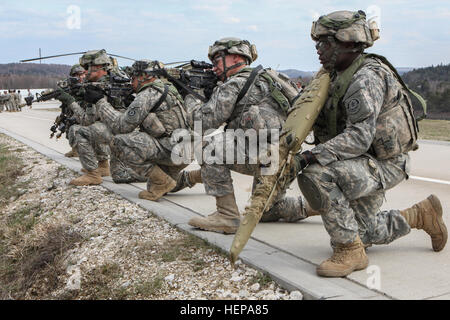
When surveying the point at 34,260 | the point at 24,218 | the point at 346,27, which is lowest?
the point at 24,218

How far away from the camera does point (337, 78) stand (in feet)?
12.7

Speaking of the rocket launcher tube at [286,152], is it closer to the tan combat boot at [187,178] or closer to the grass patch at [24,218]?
the tan combat boot at [187,178]

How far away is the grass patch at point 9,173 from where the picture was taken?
8.29 metres

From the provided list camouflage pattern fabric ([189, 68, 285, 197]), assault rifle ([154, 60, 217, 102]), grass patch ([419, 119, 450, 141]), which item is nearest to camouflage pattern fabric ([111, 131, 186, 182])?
assault rifle ([154, 60, 217, 102])

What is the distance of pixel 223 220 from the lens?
4.89 metres

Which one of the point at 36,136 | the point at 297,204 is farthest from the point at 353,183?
the point at 36,136

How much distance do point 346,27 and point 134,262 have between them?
8.03 feet

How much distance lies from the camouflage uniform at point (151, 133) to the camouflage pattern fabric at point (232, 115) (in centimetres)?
162

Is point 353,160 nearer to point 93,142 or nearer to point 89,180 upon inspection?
point 89,180

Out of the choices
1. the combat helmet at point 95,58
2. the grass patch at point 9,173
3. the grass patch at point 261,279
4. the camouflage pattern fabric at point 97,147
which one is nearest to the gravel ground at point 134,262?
the grass patch at point 261,279

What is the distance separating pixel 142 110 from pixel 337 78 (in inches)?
119

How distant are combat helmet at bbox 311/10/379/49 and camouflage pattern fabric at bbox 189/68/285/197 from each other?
3.73 feet

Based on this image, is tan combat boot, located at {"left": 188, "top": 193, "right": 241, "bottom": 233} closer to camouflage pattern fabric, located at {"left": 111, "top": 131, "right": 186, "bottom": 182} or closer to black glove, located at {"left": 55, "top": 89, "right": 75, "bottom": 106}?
camouflage pattern fabric, located at {"left": 111, "top": 131, "right": 186, "bottom": 182}

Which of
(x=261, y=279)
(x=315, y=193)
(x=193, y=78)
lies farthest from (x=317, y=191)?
(x=193, y=78)
